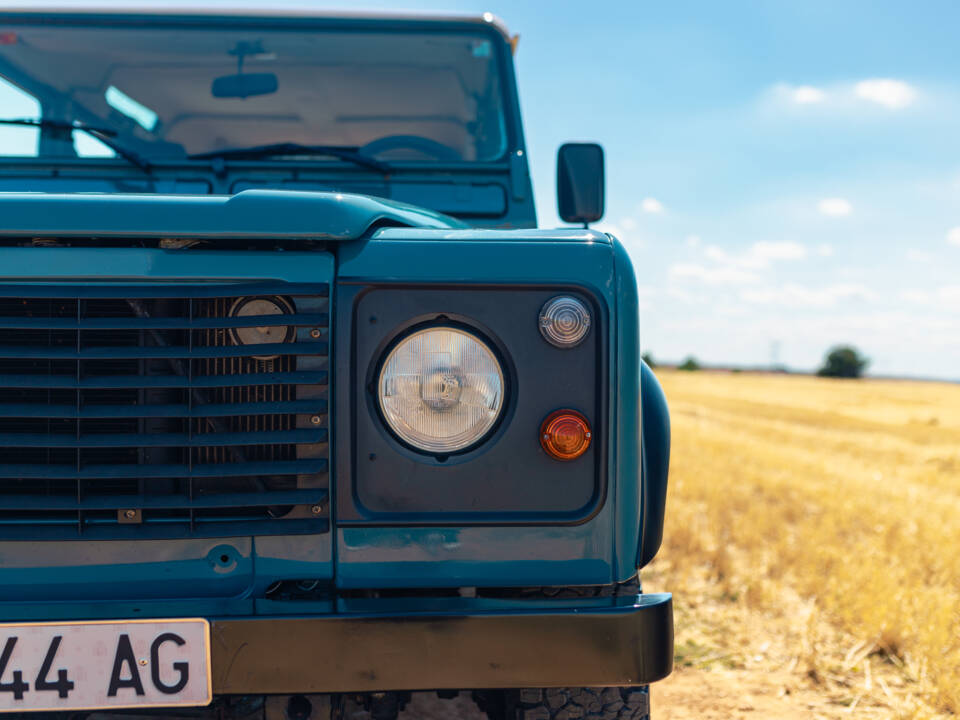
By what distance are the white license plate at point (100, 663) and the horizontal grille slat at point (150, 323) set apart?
0.59 meters

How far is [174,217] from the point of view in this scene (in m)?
1.71

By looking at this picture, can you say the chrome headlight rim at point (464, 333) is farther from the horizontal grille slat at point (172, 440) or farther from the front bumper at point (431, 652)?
the front bumper at point (431, 652)

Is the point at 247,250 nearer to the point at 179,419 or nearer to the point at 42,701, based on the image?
the point at 179,419

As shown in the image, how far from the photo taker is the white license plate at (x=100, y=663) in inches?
63.9

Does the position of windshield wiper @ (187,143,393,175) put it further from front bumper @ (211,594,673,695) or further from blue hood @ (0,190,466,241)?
front bumper @ (211,594,673,695)

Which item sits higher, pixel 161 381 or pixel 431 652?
pixel 161 381

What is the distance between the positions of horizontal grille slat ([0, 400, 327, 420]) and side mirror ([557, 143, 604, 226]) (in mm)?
1554

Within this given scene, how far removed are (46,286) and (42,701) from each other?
0.83m

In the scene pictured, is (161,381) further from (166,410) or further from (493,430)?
(493,430)

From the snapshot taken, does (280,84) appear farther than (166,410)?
Yes

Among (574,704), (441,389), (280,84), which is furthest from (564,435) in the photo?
(280,84)

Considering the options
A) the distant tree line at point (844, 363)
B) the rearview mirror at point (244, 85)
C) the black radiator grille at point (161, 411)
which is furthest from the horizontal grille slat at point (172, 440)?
the distant tree line at point (844, 363)

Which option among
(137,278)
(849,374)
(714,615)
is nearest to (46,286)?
(137,278)

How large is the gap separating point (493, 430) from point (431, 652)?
0.46m
